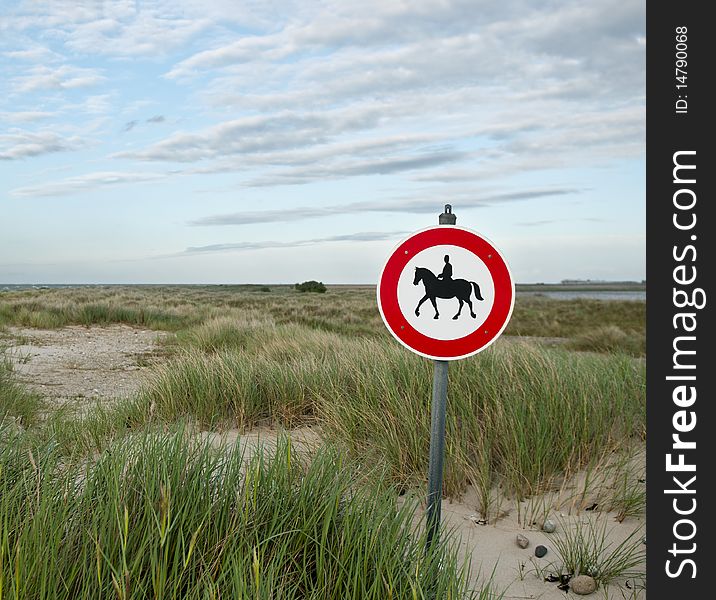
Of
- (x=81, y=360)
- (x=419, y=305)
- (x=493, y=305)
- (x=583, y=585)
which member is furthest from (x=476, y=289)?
(x=81, y=360)

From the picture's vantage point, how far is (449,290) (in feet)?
11.2

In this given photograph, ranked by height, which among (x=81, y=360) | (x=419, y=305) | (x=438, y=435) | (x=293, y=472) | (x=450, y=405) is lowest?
(x=81, y=360)

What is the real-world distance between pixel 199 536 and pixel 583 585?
1985mm

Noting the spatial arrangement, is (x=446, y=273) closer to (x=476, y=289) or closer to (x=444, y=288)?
(x=444, y=288)

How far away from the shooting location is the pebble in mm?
3299

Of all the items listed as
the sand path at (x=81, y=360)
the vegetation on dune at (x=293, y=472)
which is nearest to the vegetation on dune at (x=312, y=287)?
the sand path at (x=81, y=360)

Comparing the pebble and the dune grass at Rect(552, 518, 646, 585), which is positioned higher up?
the dune grass at Rect(552, 518, 646, 585)

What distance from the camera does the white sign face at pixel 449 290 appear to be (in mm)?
A: 3447

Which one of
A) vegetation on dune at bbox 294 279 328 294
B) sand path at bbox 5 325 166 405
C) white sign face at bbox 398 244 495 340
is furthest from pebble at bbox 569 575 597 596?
vegetation on dune at bbox 294 279 328 294

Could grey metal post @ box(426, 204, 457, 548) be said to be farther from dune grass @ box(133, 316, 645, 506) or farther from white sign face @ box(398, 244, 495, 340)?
dune grass @ box(133, 316, 645, 506)

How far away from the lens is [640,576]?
3.42 metres

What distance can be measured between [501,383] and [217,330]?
383 inches

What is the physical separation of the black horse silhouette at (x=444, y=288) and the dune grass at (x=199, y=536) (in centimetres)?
103

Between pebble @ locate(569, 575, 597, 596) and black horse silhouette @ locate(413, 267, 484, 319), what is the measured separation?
4.77 ft
